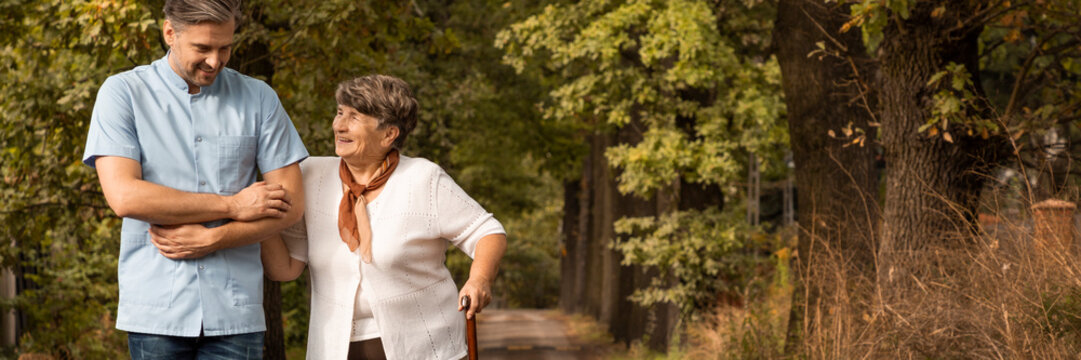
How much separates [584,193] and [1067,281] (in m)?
24.5

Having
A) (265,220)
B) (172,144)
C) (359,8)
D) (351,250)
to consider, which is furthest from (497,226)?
(359,8)

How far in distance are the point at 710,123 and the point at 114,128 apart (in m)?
12.1

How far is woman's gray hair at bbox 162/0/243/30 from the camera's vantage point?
10.4ft

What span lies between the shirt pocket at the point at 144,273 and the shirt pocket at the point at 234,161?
26 centimetres

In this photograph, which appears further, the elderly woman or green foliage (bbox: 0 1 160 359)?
green foliage (bbox: 0 1 160 359)

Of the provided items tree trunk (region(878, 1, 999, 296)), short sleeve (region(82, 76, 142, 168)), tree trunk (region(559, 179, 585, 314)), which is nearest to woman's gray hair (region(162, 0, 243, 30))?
short sleeve (region(82, 76, 142, 168))

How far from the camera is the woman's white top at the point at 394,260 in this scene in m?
3.63

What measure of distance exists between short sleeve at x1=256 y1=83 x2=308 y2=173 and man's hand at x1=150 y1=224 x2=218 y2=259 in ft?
1.08

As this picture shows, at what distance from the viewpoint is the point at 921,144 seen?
755cm

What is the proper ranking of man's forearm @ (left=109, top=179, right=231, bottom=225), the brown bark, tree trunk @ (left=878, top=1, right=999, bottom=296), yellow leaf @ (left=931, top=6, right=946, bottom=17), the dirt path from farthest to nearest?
the dirt path → the brown bark → tree trunk @ (left=878, top=1, right=999, bottom=296) → yellow leaf @ (left=931, top=6, right=946, bottom=17) → man's forearm @ (left=109, top=179, right=231, bottom=225)

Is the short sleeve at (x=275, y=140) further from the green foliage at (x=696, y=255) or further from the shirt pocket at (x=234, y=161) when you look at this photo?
the green foliage at (x=696, y=255)

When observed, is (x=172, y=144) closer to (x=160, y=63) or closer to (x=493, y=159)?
(x=160, y=63)

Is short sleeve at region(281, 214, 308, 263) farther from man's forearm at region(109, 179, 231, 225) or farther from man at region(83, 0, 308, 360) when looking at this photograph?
man's forearm at region(109, 179, 231, 225)

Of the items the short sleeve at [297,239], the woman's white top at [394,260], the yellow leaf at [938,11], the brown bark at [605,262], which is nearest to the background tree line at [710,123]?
the yellow leaf at [938,11]
